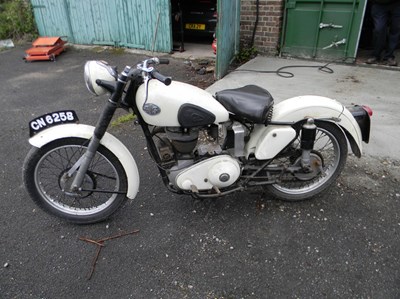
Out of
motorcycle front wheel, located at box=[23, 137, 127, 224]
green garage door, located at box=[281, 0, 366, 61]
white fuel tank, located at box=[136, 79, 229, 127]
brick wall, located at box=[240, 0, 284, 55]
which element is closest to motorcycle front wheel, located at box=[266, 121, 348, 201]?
white fuel tank, located at box=[136, 79, 229, 127]

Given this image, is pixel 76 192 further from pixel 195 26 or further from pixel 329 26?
pixel 195 26

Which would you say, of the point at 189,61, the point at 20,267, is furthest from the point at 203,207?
the point at 189,61

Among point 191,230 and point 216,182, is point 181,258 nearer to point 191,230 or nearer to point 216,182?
point 191,230

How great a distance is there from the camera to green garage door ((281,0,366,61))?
17.6ft

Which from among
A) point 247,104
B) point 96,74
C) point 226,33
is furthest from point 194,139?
point 226,33

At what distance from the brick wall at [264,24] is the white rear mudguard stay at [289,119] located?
3970mm

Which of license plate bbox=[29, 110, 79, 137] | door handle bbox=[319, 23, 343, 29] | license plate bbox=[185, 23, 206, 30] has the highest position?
door handle bbox=[319, 23, 343, 29]

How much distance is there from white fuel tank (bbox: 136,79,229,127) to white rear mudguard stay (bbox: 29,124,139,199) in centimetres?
35

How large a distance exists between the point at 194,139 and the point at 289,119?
73cm

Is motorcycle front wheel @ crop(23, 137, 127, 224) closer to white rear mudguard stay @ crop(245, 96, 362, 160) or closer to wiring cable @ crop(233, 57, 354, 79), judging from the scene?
white rear mudguard stay @ crop(245, 96, 362, 160)

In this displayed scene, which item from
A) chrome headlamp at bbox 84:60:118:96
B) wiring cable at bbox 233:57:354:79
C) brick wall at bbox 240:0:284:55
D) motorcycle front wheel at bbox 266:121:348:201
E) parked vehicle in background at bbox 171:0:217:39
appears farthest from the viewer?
parked vehicle in background at bbox 171:0:217:39

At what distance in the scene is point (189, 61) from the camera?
6.67 m

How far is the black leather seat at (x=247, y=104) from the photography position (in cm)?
226

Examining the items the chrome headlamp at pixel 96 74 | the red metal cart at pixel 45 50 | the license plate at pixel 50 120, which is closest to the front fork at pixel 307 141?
the chrome headlamp at pixel 96 74
